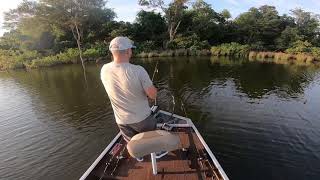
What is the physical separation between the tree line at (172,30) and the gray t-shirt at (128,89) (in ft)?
128

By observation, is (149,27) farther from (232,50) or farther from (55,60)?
(55,60)

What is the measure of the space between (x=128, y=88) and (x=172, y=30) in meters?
48.2

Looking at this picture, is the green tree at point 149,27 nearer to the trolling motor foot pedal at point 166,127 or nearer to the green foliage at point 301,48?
the green foliage at point 301,48

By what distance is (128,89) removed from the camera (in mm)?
4707

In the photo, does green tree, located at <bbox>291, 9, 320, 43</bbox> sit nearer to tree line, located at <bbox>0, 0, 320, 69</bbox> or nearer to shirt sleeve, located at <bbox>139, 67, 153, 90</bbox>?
tree line, located at <bbox>0, 0, 320, 69</bbox>

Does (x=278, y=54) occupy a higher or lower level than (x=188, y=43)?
lower

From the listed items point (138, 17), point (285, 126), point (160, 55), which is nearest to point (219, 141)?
point (285, 126)

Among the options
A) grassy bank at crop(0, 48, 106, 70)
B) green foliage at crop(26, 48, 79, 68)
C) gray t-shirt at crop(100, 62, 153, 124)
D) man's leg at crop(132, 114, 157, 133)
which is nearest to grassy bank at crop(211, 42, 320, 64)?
grassy bank at crop(0, 48, 106, 70)

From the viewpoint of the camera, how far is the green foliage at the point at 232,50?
4241 cm

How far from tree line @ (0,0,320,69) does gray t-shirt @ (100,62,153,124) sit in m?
39.1

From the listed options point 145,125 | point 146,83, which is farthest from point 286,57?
point 146,83

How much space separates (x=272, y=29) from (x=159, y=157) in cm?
4971

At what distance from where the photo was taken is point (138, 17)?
53.7 m

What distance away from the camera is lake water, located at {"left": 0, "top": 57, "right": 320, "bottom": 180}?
9.01 meters
